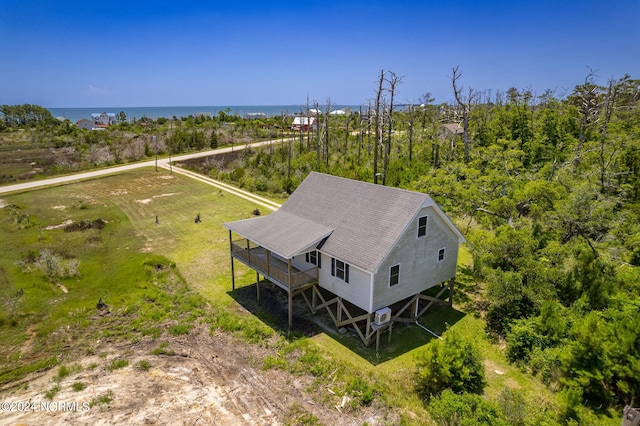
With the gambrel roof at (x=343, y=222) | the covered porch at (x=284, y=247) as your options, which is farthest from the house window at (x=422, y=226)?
the covered porch at (x=284, y=247)

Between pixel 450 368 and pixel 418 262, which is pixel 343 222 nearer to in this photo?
pixel 418 262

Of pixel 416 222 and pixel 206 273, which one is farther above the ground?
pixel 416 222

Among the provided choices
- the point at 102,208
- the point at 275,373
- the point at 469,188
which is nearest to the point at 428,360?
the point at 275,373

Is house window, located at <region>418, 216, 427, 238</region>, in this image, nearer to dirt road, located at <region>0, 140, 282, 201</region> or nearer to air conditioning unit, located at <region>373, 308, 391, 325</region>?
air conditioning unit, located at <region>373, 308, 391, 325</region>

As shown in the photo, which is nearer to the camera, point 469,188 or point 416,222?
point 416,222

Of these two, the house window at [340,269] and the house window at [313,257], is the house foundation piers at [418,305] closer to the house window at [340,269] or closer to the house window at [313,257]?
the house window at [340,269]

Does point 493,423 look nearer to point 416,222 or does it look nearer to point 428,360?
point 428,360

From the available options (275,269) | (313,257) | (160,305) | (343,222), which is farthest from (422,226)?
(160,305)
